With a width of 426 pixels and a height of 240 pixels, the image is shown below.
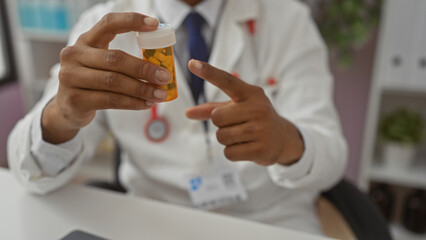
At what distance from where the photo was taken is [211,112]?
0.72 metres

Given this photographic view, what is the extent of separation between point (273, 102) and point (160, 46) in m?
0.55

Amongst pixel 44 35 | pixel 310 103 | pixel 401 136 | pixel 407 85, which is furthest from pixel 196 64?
pixel 44 35

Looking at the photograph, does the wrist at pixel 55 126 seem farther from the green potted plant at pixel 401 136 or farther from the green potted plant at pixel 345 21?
the green potted plant at pixel 401 136

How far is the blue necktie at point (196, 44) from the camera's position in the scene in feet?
3.32

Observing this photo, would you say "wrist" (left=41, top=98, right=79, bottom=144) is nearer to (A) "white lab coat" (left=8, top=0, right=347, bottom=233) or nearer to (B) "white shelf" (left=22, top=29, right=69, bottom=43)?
(A) "white lab coat" (left=8, top=0, right=347, bottom=233)

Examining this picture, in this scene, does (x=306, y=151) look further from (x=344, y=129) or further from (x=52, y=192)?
(x=344, y=129)

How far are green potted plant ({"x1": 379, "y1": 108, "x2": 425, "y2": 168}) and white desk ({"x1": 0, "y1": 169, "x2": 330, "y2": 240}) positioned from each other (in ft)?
4.07

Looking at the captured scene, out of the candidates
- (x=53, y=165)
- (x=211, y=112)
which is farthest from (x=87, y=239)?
(x=211, y=112)

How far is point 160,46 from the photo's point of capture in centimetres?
59

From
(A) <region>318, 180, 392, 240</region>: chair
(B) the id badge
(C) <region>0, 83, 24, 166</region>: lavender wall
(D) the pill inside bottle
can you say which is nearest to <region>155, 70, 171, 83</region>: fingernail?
(D) the pill inside bottle

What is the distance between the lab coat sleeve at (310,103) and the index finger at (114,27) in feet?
1.52

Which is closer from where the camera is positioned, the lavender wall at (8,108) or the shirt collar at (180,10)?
the shirt collar at (180,10)

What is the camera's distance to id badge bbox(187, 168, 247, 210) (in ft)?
3.43

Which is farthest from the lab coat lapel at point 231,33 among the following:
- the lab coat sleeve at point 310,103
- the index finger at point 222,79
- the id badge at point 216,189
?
the index finger at point 222,79
